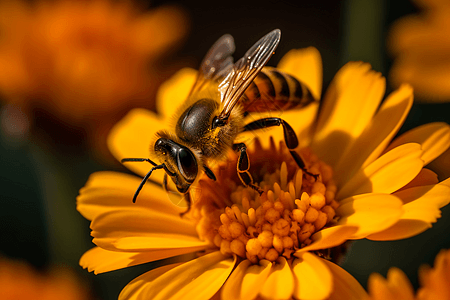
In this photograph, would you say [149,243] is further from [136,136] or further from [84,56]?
[84,56]

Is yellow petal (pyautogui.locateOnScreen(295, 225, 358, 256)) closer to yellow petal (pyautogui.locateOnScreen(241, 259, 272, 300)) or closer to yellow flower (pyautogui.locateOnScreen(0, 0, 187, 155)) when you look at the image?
yellow petal (pyautogui.locateOnScreen(241, 259, 272, 300))

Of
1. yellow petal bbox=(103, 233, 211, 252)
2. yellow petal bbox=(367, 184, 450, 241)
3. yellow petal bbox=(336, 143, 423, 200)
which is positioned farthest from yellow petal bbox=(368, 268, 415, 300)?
yellow petal bbox=(103, 233, 211, 252)

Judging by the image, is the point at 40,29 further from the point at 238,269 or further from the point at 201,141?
the point at 238,269

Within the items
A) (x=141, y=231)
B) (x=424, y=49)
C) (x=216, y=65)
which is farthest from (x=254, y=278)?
(x=424, y=49)

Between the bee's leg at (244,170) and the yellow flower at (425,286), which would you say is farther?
the bee's leg at (244,170)

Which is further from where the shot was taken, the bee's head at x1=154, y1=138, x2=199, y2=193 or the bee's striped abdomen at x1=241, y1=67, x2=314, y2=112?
the bee's striped abdomen at x1=241, y1=67, x2=314, y2=112

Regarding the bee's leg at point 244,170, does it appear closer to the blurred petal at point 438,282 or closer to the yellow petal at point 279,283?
the yellow petal at point 279,283

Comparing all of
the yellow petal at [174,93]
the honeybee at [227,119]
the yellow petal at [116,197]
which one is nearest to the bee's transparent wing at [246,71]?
the honeybee at [227,119]
